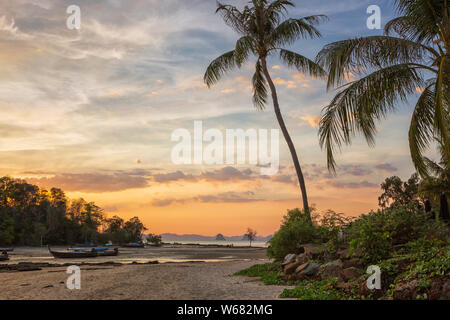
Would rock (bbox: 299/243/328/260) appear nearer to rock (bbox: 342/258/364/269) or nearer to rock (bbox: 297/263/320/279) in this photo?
rock (bbox: 297/263/320/279)

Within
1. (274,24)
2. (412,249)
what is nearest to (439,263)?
(412,249)

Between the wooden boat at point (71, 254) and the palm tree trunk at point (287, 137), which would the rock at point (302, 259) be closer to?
the palm tree trunk at point (287, 137)

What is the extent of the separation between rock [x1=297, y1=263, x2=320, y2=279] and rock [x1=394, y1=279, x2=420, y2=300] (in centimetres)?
446

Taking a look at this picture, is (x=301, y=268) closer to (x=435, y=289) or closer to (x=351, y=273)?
(x=351, y=273)

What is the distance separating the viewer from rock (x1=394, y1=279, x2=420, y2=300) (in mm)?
7071

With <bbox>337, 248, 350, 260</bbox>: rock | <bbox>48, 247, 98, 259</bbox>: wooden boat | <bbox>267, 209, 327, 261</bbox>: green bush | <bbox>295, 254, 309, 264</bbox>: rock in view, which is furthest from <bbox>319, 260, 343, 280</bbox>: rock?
<bbox>48, 247, 98, 259</bbox>: wooden boat

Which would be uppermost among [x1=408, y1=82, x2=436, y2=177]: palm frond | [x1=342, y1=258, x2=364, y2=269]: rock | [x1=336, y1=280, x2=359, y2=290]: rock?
Answer: [x1=408, y1=82, x2=436, y2=177]: palm frond

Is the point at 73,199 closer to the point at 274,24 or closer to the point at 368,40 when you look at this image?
the point at 274,24

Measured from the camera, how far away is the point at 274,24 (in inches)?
828

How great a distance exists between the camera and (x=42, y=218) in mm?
91000

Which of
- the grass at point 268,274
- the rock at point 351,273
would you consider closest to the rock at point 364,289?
the rock at point 351,273

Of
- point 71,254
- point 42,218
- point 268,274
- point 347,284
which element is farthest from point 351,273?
point 42,218

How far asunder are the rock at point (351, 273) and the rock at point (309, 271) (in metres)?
1.92

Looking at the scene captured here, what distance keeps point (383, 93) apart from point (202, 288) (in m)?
8.39
